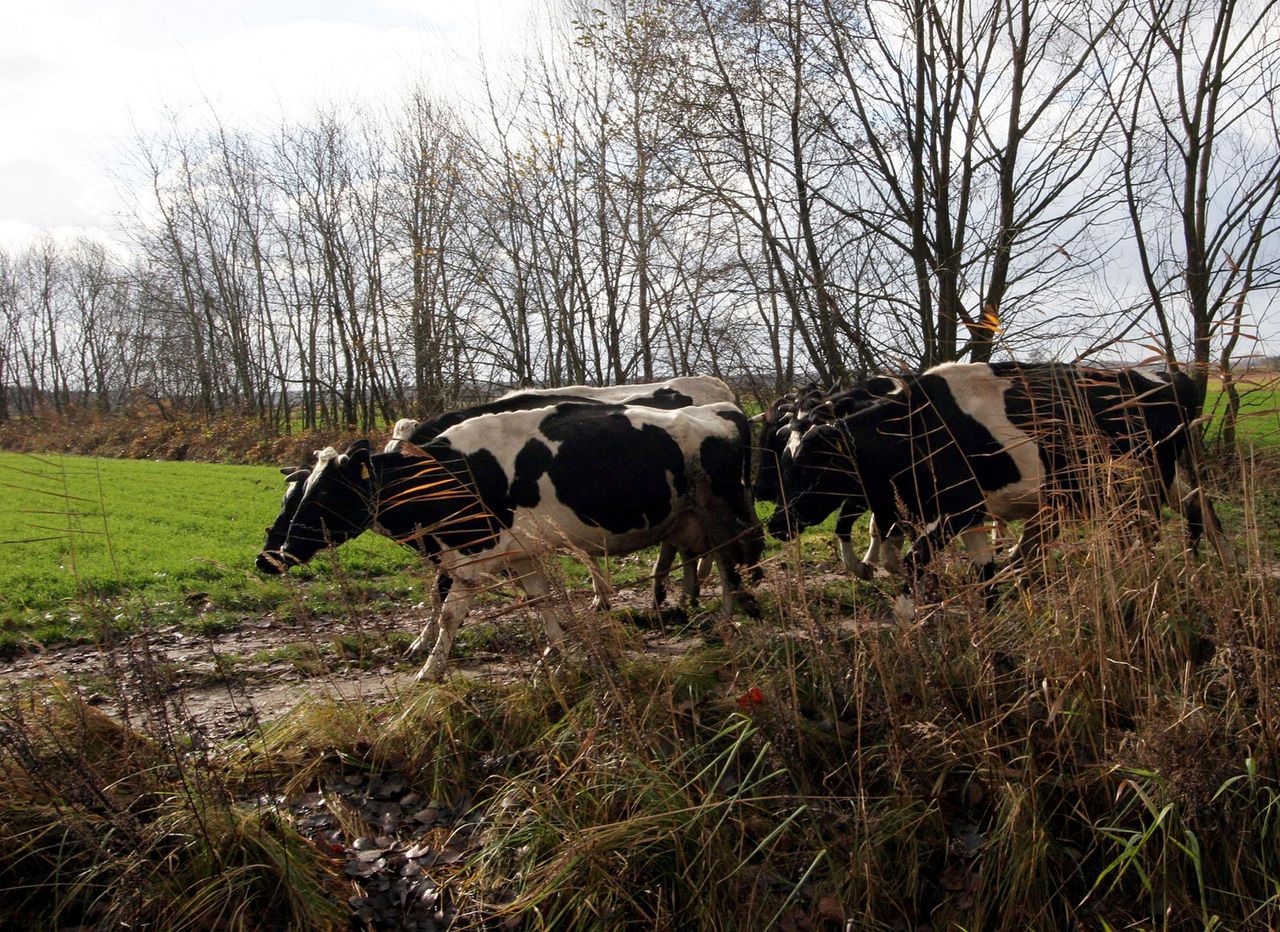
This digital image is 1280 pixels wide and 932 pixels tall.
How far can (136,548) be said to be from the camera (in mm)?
12633

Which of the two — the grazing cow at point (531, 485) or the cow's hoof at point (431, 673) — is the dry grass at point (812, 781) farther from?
the grazing cow at point (531, 485)

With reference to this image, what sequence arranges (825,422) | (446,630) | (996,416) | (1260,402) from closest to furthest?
1. (1260,402)
2. (446,630)
3. (825,422)
4. (996,416)

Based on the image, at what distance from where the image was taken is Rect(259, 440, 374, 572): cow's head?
7477mm

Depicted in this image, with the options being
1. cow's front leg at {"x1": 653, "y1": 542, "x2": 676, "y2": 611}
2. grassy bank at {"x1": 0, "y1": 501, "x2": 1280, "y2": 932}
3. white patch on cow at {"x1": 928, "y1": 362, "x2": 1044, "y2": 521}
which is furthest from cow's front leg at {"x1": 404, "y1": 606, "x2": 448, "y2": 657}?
white patch on cow at {"x1": 928, "y1": 362, "x2": 1044, "y2": 521}

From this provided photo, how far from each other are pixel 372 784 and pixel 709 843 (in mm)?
1875

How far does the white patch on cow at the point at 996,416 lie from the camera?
839 centimetres

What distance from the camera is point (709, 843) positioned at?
408 cm

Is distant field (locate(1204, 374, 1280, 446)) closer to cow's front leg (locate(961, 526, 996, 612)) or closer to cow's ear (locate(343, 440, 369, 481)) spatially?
cow's front leg (locate(961, 526, 996, 612))

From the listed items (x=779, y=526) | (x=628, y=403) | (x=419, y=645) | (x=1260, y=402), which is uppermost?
(x=628, y=403)

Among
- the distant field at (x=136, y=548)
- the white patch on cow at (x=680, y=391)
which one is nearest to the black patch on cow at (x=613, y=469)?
the white patch on cow at (x=680, y=391)

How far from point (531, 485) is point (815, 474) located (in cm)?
224

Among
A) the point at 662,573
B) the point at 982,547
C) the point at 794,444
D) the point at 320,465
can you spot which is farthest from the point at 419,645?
the point at 982,547

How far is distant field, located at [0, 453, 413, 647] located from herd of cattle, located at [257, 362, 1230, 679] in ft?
3.90

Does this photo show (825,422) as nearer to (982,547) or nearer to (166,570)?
(982,547)
